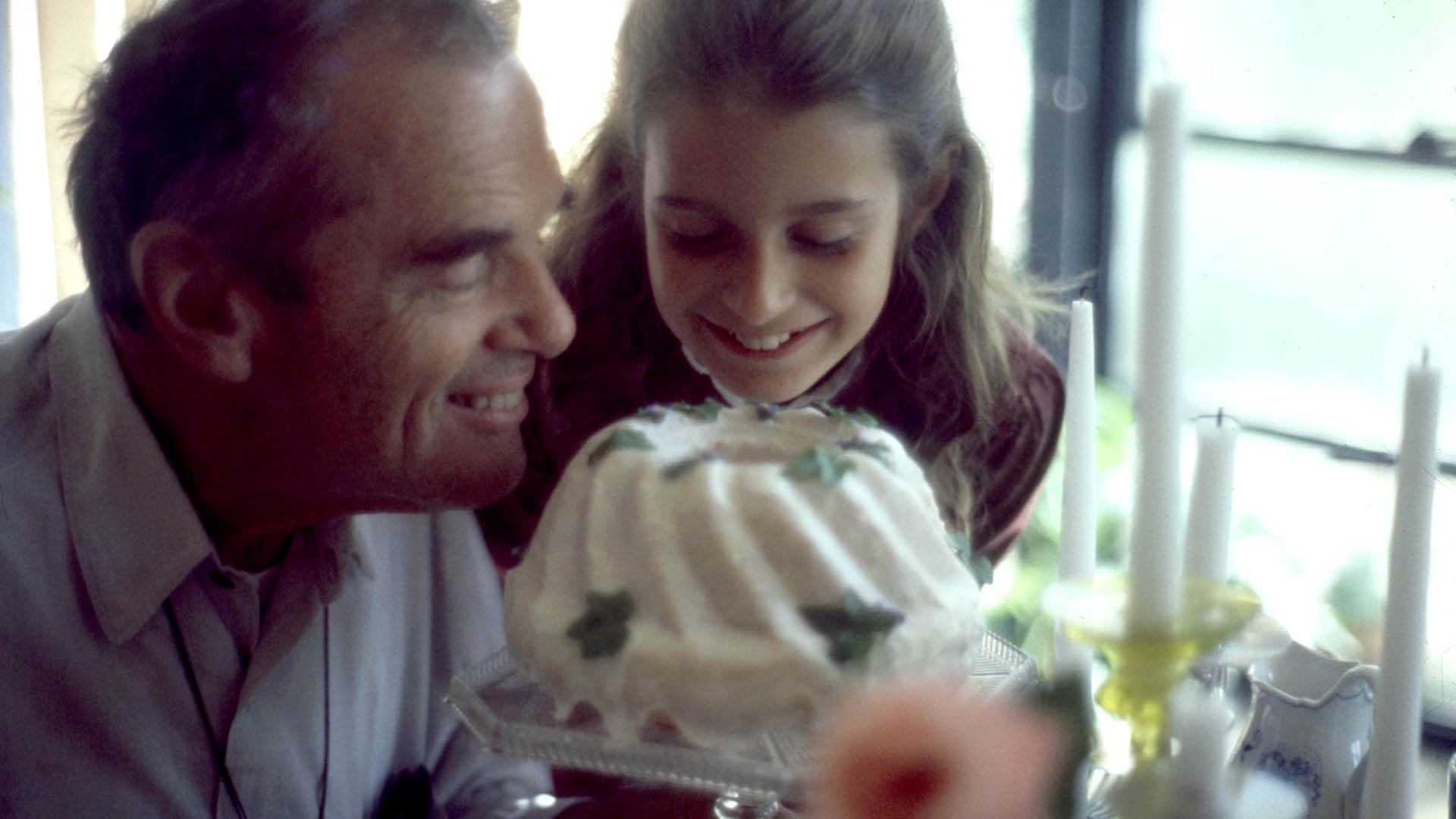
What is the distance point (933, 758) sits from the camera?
0.21 m

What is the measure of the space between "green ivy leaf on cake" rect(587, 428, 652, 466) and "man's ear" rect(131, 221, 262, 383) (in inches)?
15.4

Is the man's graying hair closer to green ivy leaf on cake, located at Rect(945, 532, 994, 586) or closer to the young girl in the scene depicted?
the young girl

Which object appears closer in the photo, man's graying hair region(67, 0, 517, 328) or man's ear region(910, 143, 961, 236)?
man's graying hair region(67, 0, 517, 328)

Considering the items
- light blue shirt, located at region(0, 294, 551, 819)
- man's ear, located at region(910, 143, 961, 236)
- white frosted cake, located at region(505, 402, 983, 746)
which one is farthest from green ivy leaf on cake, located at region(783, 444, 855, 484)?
man's ear, located at region(910, 143, 961, 236)

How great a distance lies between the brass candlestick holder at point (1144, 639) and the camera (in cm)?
30

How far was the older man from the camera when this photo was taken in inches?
38.0

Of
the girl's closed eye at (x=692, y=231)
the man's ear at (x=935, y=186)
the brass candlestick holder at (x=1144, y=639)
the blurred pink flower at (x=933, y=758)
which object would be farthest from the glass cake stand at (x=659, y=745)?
the man's ear at (x=935, y=186)

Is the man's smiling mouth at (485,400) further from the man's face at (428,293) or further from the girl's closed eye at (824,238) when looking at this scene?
the girl's closed eye at (824,238)

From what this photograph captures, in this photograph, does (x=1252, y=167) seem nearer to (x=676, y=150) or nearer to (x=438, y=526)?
(x=676, y=150)

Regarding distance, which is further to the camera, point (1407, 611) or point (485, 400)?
point (485, 400)

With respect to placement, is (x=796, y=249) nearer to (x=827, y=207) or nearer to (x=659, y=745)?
(x=827, y=207)

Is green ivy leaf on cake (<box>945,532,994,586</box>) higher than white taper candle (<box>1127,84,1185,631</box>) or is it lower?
lower

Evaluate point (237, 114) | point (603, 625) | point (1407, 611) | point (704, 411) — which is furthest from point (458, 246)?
point (1407, 611)

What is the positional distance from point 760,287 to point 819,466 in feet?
1.36
